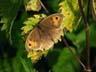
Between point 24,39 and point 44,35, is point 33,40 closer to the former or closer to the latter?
point 44,35

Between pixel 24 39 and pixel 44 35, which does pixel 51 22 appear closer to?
pixel 44 35

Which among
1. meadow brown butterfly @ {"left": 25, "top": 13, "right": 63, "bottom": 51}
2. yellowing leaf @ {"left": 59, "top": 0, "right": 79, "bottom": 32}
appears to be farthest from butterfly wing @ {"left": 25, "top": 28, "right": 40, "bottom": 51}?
yellowing leaf @ {"left": 59, "top": 0, "right": 79, "bottom": 32}

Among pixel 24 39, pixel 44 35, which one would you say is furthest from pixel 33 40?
pixel 24 39

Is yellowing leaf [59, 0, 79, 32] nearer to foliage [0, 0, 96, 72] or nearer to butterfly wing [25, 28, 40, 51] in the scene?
foliage [0, 0, 96, 72]

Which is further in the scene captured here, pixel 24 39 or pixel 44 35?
pixel 24 39

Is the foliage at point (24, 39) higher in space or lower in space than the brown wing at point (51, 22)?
lower

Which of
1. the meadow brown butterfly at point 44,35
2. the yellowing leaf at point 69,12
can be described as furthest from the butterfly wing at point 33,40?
the yellowing leaf at point 69,12

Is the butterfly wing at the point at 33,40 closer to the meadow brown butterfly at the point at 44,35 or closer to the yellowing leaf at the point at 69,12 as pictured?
the meadow brown butterfly at the point at 44,35
